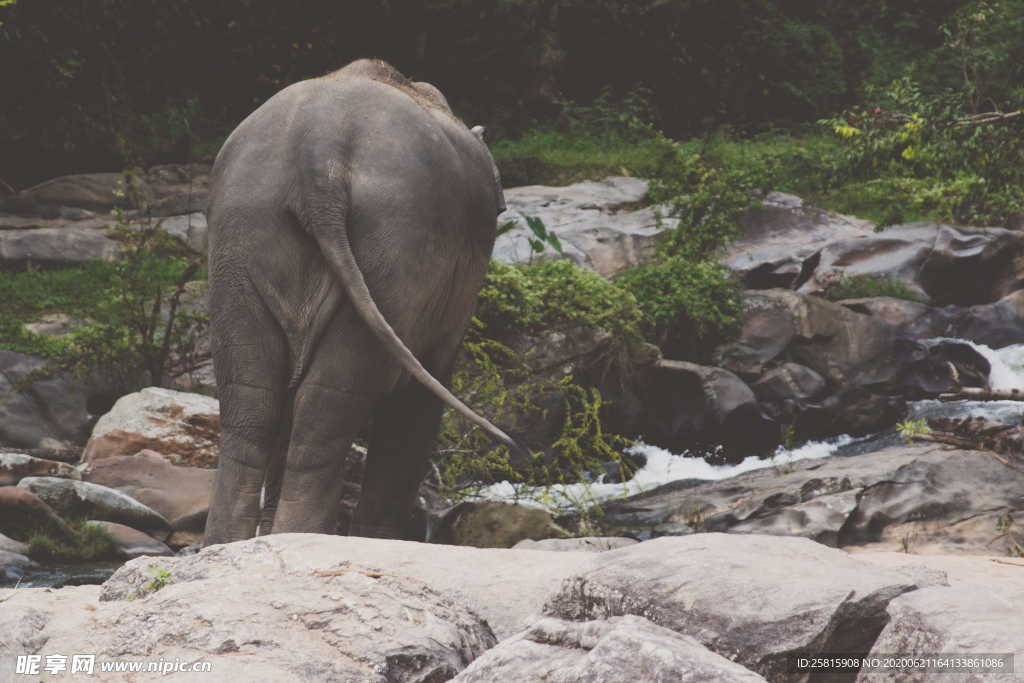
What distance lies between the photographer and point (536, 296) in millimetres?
11906

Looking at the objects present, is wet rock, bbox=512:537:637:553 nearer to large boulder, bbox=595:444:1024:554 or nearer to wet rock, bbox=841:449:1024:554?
large boulder, bbox=595:444:1024:554

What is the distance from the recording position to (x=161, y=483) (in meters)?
8.61

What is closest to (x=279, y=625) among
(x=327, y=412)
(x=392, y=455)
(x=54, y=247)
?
(x=327, y=412)

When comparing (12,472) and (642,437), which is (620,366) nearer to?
(642,437)

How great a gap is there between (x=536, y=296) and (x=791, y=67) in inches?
600

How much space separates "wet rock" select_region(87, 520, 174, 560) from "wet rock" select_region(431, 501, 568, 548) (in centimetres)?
169

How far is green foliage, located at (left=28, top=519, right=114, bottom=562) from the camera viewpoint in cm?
727

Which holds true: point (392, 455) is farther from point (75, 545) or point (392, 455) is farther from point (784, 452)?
point (784, 452)

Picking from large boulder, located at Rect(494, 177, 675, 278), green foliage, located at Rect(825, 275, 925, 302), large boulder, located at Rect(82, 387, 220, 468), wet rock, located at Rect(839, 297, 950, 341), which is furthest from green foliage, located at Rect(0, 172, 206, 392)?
green foliage, located at Rect(825, 275, 925, 302)

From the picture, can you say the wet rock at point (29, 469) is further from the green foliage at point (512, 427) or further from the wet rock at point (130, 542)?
the green foliage at point (512, 427)

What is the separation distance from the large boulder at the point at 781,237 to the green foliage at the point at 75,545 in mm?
9907

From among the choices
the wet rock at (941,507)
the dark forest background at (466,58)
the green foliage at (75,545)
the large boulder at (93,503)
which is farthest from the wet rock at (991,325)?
the green foliage at (75,545)

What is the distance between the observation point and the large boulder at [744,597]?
314 centimetres

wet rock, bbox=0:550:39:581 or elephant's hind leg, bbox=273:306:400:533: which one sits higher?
elephant's hind leg, bbox=273:306:400:533
